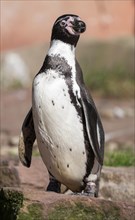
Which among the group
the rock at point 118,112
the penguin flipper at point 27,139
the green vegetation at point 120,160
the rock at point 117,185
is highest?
the penguin flipper at point 27,139

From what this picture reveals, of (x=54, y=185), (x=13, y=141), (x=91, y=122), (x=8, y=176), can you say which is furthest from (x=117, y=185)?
(x=13, y=141)

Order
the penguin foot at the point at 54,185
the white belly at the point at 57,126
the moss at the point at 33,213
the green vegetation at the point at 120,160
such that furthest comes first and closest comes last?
the green vegetation at the point at 120,160
the penguin foot at the point at 54,185
the white belly at the point at 57,126
the moss at the point at 33,213

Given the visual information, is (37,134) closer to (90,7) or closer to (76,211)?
(76,211)

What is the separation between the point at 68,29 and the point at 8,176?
1.57m

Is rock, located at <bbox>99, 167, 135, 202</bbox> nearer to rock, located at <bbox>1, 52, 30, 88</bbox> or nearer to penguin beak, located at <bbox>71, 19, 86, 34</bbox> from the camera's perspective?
penguin beak, located at <bbox>71, 19, 86, 34</bbox>

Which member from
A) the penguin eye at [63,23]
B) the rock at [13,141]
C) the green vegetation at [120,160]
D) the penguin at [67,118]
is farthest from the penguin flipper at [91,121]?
the rock at [13,141]

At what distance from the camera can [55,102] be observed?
4.81 m

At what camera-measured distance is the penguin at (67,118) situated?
484cm

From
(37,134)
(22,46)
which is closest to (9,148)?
(37,134)

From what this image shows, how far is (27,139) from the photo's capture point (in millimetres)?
5156

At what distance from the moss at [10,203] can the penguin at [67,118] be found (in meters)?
0.44

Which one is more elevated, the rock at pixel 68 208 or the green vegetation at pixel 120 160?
the rock at pixel 68 208

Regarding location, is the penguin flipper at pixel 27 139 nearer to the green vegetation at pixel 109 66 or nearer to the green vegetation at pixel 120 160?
the green vegetation at pixel 120 160

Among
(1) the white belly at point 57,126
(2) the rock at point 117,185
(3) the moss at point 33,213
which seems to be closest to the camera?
(3) the moss at point 33,213
